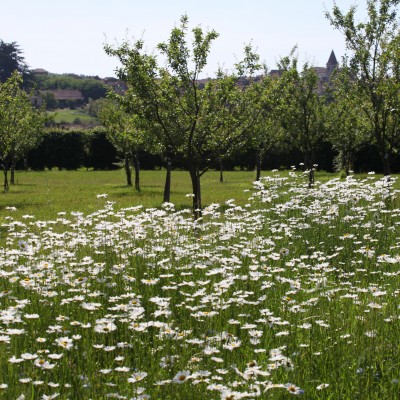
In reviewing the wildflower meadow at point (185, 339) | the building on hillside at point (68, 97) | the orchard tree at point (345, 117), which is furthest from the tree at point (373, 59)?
the building on hillside at point (68, 97)

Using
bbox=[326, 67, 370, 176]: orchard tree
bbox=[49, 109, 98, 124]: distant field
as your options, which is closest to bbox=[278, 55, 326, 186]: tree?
bbox=[326, 67, 370, 176]: orchard tree

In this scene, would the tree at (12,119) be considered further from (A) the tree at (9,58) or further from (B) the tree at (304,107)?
(A) the tree at (9,58)

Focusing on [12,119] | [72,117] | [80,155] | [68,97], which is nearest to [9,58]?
[72,117]

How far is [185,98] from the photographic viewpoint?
1526cm

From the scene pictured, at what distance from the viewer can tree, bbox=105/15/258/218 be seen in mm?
14766

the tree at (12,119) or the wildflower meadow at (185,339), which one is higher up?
the tree at (12,119)

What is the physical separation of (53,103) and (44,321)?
153 metres

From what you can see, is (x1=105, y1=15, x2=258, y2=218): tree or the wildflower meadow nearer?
the wildflower meadow

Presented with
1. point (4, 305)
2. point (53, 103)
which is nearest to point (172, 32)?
point (4, 305)

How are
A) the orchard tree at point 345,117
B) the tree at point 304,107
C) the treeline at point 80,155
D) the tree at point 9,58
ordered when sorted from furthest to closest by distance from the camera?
the tree at point 9,58, the treeline at point 80,155, the tree at point 304,107, the orchard tree at point 345,117

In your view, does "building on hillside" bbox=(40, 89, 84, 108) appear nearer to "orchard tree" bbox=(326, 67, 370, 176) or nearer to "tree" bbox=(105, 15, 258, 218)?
"orchard tree" bbox=(326, 67, 370, 176)

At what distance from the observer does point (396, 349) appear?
502cm

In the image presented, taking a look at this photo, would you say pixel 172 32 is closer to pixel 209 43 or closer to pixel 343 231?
pixel 209 43

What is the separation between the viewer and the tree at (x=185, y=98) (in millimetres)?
14766
